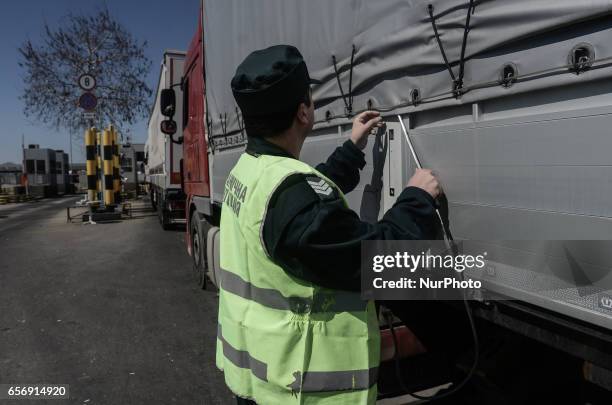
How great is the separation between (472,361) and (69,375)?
10.4 feet

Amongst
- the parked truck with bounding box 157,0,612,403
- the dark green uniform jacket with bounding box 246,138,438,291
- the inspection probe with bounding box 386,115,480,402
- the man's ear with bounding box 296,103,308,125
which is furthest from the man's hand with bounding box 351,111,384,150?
the dark green uniform jacket with bounding box 246,138,438,291

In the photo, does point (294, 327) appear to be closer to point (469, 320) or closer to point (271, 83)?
point (271, 83)

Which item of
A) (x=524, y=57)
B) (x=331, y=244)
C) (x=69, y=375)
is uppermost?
(x=524, y=57)

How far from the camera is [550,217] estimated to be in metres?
1.35

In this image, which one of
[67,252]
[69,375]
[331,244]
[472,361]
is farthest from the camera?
[67,252]

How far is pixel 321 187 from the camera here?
1369mm

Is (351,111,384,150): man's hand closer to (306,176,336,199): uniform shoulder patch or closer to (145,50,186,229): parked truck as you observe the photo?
(306,176,336,199): uniform shoulder patch

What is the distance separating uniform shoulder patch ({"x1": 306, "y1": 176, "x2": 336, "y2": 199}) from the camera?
1344 mm

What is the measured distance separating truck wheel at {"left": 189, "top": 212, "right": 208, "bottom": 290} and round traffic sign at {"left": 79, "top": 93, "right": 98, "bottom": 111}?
675 centimetres

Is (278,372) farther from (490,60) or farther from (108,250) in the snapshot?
(108,250)

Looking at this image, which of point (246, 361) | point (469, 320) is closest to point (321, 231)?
point (246, 361)

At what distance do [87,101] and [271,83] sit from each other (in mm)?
11801

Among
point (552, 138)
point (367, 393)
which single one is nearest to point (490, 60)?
point (552, 138)

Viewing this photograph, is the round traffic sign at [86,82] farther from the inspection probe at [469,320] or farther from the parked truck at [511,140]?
the inspection probe at [469,320]
